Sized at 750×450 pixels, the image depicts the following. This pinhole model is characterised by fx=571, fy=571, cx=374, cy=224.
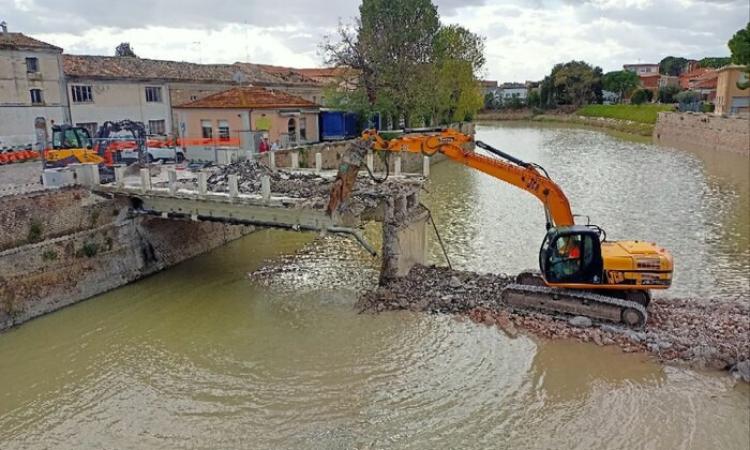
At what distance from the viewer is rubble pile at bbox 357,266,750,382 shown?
1106 cm

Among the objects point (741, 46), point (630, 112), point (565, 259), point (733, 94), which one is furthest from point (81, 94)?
point (630, 112)

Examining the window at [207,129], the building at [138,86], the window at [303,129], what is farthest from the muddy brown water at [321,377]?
the building at [138,86]

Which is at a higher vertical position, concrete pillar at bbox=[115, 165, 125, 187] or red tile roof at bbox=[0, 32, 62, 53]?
red tile roof at bbox=[0, 32, 62, 53]

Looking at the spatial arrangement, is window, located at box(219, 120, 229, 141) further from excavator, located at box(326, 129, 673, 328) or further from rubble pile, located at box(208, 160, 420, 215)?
excavator, located at box(326, 129, 673, 328)

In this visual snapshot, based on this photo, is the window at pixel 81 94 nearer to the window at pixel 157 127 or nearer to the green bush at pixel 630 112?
the window at pixel 157 127

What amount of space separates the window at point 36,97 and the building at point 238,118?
6.28 metres

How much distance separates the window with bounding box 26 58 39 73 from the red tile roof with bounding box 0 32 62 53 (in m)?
0.56

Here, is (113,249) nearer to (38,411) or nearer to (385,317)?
(38,411)

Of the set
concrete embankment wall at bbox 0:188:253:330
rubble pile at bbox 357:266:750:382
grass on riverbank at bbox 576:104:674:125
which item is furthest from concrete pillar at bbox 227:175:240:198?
grass on riverbank at bbox 576:104:674:125

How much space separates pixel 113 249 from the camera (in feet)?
52.3

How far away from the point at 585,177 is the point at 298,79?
2174 cm

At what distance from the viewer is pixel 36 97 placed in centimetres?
2697

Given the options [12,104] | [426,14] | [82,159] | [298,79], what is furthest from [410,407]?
[298,79]

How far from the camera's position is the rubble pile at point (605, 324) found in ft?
36.3
